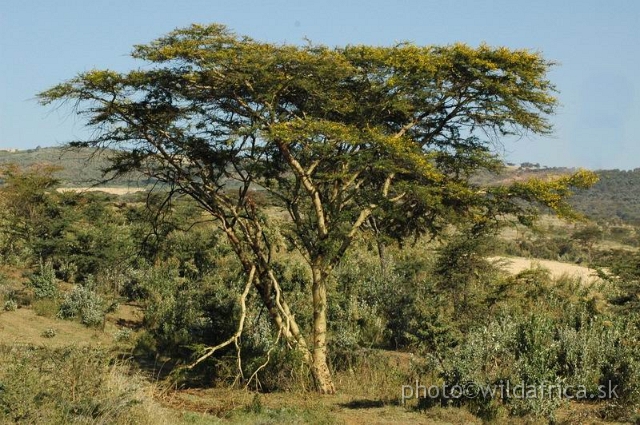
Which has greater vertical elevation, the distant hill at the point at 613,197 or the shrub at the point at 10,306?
the distant hill at the point at 613,197

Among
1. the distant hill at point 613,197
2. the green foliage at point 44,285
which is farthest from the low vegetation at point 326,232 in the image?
the distant hill at point 613,197

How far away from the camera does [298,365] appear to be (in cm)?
1316

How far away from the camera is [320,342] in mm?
13742

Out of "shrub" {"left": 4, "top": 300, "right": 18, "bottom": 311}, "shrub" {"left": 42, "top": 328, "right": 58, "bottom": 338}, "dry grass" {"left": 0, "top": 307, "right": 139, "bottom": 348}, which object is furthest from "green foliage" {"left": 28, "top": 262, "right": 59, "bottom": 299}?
"shrub" {"left": 42, "top": 328, "right": 58, "bottom": 338}

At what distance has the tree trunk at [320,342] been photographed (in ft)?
44.5

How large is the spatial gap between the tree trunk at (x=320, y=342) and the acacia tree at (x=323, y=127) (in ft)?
0.06

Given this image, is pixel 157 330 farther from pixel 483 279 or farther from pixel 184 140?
pixel 483 279

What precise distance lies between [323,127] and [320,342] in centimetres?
373

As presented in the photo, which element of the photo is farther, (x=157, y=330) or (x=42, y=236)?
(x=42, y=236)

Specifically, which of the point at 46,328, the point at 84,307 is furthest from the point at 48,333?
the point at 84,307

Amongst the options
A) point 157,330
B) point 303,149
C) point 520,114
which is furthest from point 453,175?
point 157,330

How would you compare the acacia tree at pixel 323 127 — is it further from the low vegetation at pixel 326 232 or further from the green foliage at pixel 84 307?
the green foliage at pixel 84 307

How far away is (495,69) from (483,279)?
854 cm

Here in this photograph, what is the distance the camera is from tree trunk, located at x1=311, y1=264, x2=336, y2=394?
44.5ft
